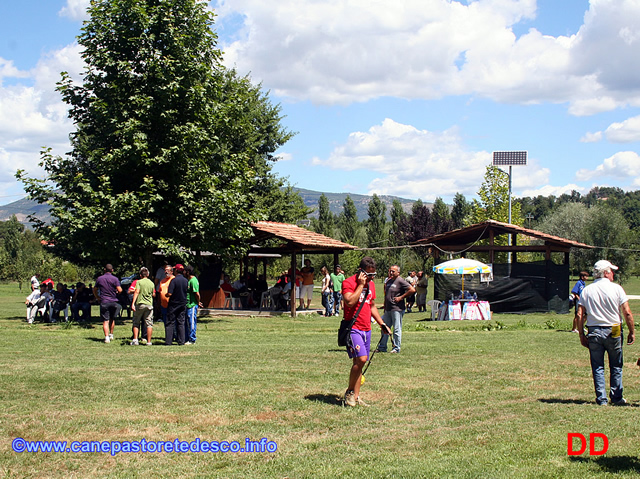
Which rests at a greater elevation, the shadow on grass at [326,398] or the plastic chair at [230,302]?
the plastic chair at [230,302]

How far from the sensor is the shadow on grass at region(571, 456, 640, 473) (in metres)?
5.42

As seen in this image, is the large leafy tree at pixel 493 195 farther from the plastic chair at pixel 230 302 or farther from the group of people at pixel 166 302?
the group of people at pixel 166 302

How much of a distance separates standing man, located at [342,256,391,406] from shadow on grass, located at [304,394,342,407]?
0.73 feet

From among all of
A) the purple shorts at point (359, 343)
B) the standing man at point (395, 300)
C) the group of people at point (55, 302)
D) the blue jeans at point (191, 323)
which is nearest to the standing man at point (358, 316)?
the purple shorts at point (359, 343)

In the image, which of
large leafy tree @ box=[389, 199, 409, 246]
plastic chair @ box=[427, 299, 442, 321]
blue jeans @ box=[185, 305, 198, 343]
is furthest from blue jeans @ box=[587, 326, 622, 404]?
large leafy tree @ box=[389, 199, 409, 246]

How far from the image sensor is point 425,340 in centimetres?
1545

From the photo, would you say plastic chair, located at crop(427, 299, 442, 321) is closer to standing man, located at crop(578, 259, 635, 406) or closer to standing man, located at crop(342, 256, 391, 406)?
standing man, located at crop(578, 259, 635, 406)

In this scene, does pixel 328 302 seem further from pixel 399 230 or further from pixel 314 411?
pixel 399 230

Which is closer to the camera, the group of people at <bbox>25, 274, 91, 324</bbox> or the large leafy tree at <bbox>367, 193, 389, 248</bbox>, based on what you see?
the group of people at <bbox>25, 274, 91, 324</bbox>

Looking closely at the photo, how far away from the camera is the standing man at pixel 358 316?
7480mm

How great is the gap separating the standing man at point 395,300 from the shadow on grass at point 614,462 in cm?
642

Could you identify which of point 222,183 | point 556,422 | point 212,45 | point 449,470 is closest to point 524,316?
point 222,183

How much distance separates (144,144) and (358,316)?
1275 centimetres

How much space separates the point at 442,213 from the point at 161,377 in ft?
260
